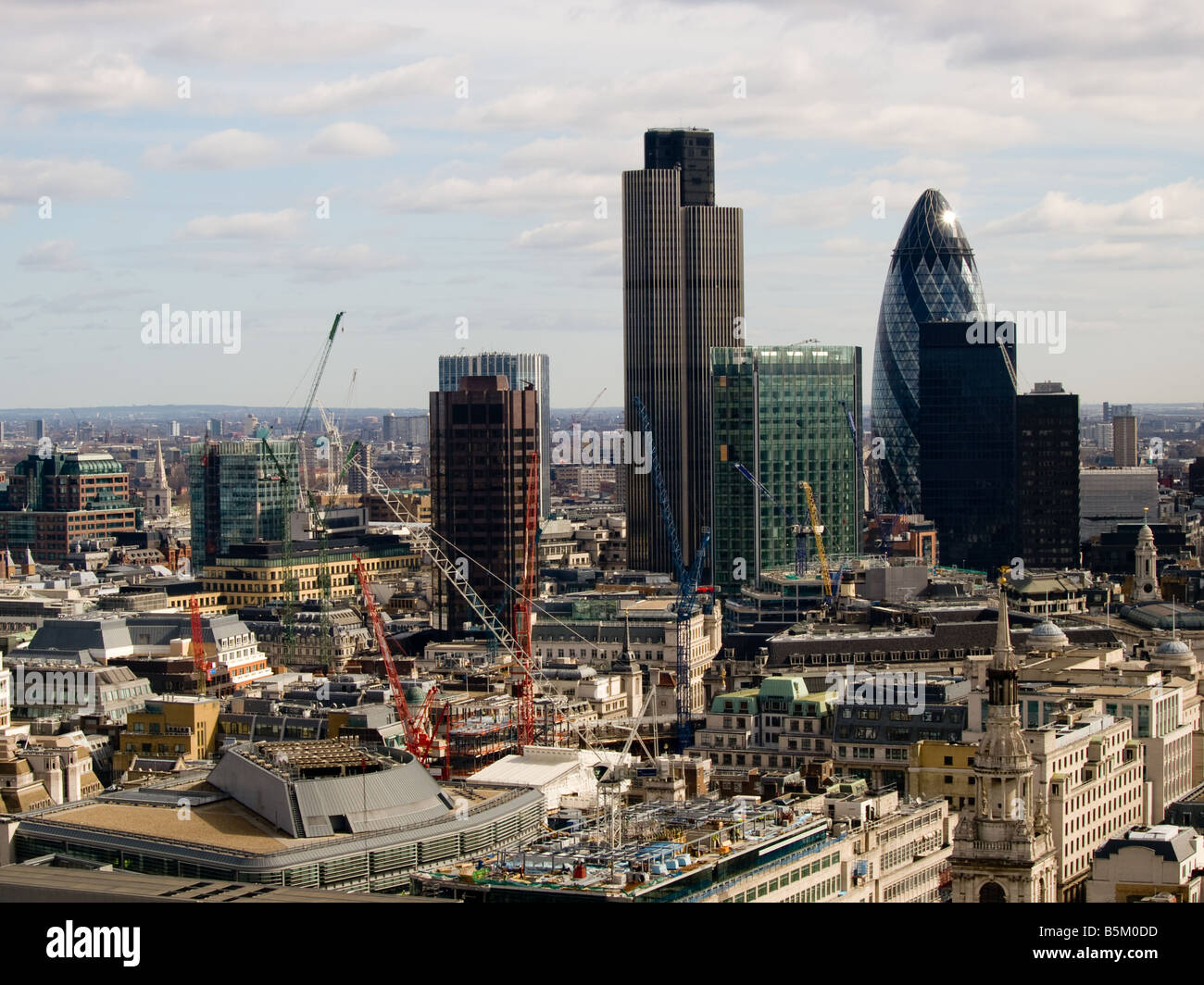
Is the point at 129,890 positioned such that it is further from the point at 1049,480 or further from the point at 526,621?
the point at 1049,480

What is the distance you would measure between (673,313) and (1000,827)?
434ft

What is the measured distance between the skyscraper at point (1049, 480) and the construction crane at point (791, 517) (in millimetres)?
31198

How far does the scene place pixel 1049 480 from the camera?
194375 mm

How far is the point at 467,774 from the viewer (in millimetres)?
81938

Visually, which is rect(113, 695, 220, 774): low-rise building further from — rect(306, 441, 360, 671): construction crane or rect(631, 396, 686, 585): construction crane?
rect(631, 396, 686, 585): construction crane

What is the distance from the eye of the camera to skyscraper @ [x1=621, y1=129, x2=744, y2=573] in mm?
183000

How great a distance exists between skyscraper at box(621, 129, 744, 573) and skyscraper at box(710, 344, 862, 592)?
13.3 metres

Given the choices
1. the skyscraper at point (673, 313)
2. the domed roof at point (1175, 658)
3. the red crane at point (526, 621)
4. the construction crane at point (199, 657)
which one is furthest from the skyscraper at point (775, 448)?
the domed roof at point (1175, 658)

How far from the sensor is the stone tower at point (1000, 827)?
53312mm

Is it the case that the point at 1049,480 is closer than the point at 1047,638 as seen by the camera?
No

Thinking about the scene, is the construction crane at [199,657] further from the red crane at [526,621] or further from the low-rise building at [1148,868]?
the low-rise building at [1148,868]

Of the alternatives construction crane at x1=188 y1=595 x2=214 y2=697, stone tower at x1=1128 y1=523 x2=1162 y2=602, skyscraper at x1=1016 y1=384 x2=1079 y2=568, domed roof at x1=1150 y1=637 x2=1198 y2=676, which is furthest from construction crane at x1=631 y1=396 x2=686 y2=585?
domed roof at x1=1150 y1=637 x2=1198 y2=676

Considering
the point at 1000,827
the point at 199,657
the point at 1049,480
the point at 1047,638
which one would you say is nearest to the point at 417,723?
the point at 199,657
